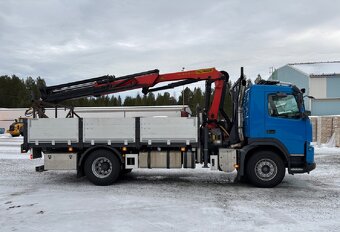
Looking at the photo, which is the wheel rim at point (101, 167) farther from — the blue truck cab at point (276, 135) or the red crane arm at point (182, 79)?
the blue truck cab at point (276, 135)

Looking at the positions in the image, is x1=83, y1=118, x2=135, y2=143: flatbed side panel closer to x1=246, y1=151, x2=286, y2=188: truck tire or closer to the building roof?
x1=246, y1=151, x2=286, y2=188: truck tire

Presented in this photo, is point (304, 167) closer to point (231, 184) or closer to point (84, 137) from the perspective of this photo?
point (231, 184)

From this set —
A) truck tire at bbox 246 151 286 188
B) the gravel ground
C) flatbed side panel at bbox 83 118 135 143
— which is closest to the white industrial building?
the gravel ground

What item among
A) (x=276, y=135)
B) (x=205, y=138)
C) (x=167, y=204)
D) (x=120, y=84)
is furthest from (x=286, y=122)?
(x=120, y=84)

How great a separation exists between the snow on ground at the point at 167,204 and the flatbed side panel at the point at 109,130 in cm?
134

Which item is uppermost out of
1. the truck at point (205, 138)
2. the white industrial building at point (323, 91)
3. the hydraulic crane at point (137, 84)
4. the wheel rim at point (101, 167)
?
the white industrial building at point (323, 91)

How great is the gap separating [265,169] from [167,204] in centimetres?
338

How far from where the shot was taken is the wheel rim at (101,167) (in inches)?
433

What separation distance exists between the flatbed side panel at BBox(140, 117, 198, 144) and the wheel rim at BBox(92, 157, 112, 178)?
123 cm

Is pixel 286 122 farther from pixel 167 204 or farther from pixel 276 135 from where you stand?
pixel 167 204

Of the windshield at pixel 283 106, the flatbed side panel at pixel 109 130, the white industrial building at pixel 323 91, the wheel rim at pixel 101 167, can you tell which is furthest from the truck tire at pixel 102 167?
the white industrial building at pixel 323 91

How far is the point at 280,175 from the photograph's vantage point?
34.2ft

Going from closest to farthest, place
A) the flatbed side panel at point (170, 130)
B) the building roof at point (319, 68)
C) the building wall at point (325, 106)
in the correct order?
1. the flatbed side panel at point (170, 130)
2. the building wall at point (325, 106)
3. the building roof at point (319, 68)

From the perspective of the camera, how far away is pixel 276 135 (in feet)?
34.5
